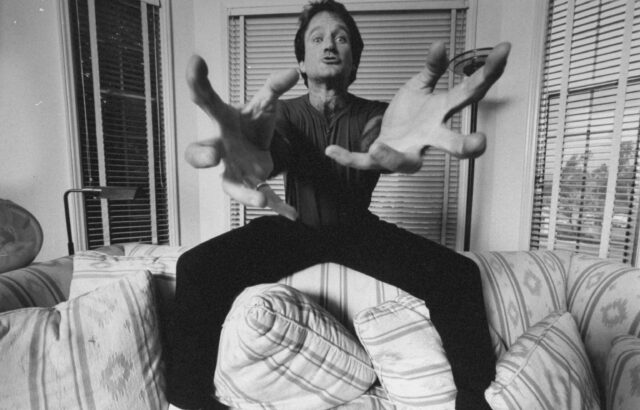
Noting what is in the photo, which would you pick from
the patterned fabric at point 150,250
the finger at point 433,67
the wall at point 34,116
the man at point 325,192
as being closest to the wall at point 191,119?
the wall at point 34,116

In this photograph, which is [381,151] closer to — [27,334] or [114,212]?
[27,334]

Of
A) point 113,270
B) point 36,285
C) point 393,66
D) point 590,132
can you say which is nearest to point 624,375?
point 113,270

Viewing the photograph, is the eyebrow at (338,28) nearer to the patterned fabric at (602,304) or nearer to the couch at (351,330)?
the couch at (351,330)

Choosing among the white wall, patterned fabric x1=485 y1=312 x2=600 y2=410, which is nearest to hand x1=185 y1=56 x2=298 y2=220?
patterned fabric x1=485 y1=312 x2=600 y2=410

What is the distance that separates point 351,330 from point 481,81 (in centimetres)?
75

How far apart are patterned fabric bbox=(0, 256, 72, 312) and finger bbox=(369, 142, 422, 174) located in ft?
3.08

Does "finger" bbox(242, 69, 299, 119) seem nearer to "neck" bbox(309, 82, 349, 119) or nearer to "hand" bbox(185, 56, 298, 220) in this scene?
"hand" bbox(185, 56, 298, 220)

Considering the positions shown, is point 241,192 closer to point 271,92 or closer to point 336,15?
point 271,92

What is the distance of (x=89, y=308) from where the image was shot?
710 millimetres

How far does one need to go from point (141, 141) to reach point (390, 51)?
69.9 inches

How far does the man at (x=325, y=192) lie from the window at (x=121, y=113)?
4.53 feet

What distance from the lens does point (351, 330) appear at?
3.05 feet

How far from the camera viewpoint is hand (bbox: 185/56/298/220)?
1.72 ft

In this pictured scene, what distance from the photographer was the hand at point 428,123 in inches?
22.9
